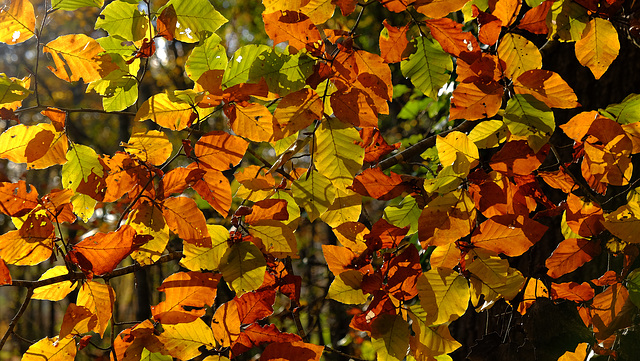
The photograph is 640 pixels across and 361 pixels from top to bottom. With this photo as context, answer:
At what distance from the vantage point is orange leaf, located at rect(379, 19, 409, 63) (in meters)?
0.81

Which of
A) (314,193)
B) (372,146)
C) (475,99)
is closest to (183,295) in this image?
(314,193)

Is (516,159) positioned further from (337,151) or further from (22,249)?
(22,249)

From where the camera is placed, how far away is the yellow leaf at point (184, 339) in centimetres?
87

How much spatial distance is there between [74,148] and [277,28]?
1.54ft

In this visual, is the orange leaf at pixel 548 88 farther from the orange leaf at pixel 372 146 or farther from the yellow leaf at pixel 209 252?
the yellow leaf at pixel 209 252

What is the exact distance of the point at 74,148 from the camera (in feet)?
2.90

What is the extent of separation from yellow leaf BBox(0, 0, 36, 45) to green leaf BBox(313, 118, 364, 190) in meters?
0.53

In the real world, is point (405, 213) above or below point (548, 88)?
below

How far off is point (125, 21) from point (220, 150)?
28cm

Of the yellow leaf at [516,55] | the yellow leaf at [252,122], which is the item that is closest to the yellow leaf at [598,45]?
the yellow leaf at [516,55]

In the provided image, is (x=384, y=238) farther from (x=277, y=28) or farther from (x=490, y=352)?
(x=277, y=28)

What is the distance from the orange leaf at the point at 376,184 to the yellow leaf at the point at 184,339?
0.40 meters

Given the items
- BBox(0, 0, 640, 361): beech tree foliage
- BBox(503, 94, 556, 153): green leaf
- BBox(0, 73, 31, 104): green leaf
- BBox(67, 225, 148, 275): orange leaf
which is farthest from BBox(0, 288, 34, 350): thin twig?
BBox(503, 94, 556, 153): green leaf

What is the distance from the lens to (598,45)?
2.84 ft
